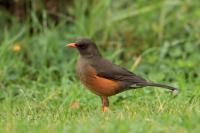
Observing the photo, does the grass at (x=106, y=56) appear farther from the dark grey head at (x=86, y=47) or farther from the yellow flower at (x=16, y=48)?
the dark grey head at (x=86, y=47)

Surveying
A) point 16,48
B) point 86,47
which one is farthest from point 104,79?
point 16,48

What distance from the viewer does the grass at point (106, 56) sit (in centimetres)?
663

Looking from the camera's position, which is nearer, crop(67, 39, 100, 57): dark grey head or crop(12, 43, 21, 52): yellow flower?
crop(67, 39, 100, 57): dark grey head

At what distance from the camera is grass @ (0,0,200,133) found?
6633 mm

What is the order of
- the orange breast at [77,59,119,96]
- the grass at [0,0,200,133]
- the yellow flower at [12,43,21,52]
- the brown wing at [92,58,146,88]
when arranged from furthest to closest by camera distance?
the yellow flower at [12,43,21,52], the brown wing at [92,58,146,88], the orange breast at [77,59,119,96], the grass at [0,0,200,133]

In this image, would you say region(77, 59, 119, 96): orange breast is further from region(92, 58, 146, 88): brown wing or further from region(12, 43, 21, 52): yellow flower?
region(12, 43, 21, 52): yellow flower

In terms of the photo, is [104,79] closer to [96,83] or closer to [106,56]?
[96,83]

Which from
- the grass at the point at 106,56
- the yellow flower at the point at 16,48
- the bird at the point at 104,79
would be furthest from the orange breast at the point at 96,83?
the yellow flower at the point at 16,48

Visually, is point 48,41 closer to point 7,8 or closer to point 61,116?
point 7,8

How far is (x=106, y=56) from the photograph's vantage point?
9852 mm

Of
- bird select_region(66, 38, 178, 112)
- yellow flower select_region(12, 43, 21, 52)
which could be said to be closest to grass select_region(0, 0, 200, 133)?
yellow flower select_region(12, 43, 21, 52)

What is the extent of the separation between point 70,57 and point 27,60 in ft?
2.04

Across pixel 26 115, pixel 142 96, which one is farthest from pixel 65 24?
pixel 26 115

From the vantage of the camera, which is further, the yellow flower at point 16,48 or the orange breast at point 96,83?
the yellow flower at point 16,48
